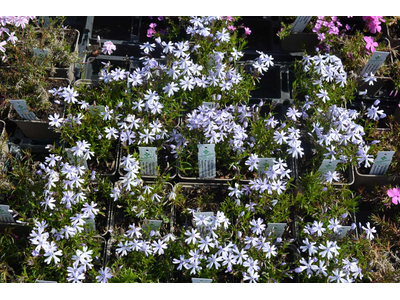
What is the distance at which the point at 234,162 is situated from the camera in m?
3.62

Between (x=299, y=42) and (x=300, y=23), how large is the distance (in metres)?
0.19

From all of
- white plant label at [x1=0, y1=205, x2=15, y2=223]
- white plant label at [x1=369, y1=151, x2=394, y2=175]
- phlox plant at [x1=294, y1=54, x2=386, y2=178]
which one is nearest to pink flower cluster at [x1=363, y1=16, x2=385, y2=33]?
phlox plant at [x1=294, y1=54, x2=386, y2=178]

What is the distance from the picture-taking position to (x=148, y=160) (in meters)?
3.52

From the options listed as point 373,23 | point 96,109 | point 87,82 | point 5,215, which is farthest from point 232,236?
point 373,23

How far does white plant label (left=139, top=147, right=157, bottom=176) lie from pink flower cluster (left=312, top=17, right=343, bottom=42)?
1.88 meters

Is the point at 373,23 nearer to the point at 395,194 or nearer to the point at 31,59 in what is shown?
the point at 395,194

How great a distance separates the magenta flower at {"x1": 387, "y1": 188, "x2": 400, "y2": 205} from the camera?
359 cm

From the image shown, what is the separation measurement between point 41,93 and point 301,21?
2.31 metres

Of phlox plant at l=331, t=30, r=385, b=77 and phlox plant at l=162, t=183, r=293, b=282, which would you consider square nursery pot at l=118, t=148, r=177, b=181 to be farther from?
phlox plant at l=331, t=30, r=385, b=77

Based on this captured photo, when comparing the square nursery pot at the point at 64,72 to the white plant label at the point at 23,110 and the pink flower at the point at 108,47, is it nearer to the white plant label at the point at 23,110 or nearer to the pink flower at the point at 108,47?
the pink flower at the point at 108,47

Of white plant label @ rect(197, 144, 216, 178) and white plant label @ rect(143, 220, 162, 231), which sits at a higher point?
white plant label @ rect(197, 144, 216, 178)

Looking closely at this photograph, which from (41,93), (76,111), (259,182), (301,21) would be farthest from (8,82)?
(301,21)

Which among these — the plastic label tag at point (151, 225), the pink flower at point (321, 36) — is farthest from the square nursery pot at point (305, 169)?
the plastic label tag at point (151, 225)

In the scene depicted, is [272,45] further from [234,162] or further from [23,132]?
[23,132]
